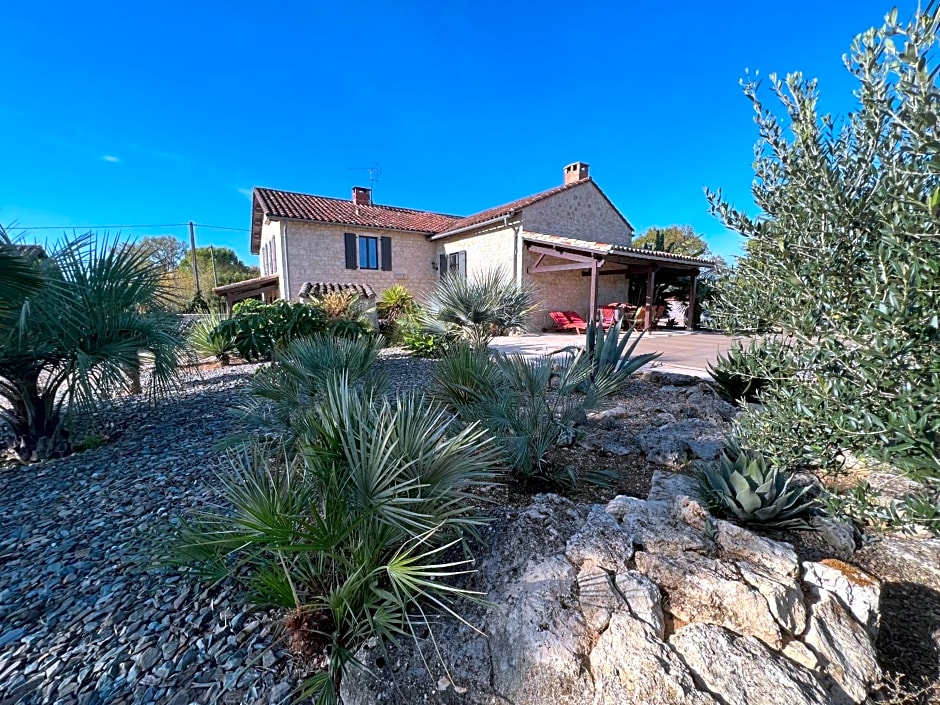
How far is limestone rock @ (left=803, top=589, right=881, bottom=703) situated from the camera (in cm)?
152

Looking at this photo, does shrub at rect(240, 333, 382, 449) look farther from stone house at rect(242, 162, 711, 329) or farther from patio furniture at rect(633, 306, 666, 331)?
patio furniture at rect(633, 306, 666, 331)

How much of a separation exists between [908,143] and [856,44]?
0.48 metres

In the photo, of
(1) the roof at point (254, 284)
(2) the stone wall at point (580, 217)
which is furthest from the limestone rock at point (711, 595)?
(1) the roof at point (254, 284)

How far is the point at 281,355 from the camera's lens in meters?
4.36

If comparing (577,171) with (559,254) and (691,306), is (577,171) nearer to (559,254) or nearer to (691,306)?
(559,254)

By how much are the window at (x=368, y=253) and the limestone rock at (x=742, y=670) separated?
16.5 m

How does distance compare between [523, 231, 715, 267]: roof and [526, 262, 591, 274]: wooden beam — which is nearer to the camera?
[523, 231, 715, 267]: roof

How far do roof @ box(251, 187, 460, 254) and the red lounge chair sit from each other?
6.84m

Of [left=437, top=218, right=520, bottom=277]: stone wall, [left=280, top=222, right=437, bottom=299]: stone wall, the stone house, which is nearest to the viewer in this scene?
the stone house

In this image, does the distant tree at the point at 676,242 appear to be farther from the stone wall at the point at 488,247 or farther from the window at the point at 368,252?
the window at the point at 368,252

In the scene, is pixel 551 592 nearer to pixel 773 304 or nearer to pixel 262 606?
pixel 262 606

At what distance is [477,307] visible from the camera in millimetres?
6852

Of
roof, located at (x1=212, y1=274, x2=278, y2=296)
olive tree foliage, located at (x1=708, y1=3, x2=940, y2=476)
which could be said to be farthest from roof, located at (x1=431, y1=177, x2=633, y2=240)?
olive tree foliage, located at (x1=708, y1=3, x2=940, y2=476)

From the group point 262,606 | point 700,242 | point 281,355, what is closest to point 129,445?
point 281,355
